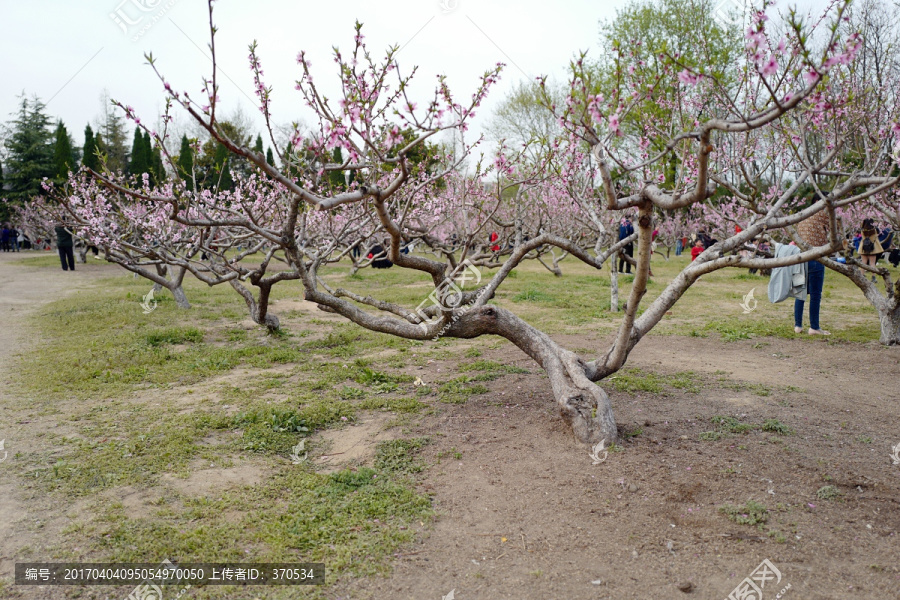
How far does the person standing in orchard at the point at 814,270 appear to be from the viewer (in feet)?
25.4

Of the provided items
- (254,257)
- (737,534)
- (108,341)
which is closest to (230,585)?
(737,534)

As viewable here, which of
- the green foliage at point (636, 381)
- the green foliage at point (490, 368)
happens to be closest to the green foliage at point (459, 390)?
the green foliage at point (490, 368)

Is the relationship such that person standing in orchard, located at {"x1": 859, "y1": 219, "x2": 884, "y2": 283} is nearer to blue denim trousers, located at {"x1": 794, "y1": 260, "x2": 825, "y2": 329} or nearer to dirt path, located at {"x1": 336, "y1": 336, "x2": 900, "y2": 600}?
blue denim trousers, located at {"x1": 794, "y1": 260, "x2": 825, "y2": 329}

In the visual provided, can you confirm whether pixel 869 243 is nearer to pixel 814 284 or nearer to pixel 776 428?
pixel 814 284

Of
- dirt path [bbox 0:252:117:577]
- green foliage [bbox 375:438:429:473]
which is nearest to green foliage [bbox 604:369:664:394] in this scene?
green foliage [bbox 375:438:429:473]

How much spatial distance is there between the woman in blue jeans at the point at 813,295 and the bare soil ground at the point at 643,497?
2609 millimetres

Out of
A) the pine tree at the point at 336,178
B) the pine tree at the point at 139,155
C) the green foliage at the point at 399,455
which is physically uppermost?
the pine tree at the point at 139,155

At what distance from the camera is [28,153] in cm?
3231

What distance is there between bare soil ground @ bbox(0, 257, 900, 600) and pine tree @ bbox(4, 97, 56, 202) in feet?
106

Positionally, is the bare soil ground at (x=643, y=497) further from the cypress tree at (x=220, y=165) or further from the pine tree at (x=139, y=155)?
the pine tree at (x=139, y=155)

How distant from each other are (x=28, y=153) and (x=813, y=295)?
37092 mm

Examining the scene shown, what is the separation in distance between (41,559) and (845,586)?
3.74m

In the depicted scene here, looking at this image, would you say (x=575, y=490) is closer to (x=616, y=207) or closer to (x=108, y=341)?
(x=616, y=207)

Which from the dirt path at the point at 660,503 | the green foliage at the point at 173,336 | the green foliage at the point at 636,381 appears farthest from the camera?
the green foliage at the point at 173,336
